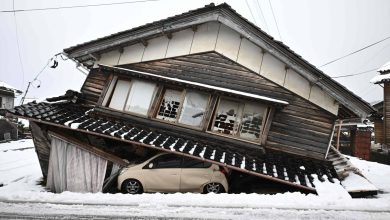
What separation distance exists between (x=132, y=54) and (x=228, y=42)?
4059 millimetres

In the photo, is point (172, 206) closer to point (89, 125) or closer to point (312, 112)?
point (89, 125)

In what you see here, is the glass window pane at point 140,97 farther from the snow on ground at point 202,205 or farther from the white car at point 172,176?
the snow on ground at point 202,205

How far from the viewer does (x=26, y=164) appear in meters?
Answer: 14.6

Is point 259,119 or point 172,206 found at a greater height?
point 259,119

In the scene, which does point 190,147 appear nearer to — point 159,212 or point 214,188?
point 214,188

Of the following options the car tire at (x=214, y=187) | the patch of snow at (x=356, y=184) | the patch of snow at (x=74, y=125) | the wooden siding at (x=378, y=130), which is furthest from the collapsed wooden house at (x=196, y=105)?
the wooden siding at (x=378, y=130)

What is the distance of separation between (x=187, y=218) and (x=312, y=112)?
274 inches

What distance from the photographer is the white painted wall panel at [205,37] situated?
1146cm

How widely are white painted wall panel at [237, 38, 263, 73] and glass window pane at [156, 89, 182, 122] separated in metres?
2.84

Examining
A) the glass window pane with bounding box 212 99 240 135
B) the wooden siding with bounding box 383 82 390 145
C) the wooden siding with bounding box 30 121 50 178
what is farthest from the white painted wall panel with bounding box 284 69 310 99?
the wooden siding with bounding box 383 82 390 145

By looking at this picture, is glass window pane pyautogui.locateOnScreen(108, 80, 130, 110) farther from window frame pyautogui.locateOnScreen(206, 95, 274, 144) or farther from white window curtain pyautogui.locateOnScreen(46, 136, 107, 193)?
window frame pyautogui.locateOnScreen(206, 95, 274, 144)

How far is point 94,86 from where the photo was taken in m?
12.4

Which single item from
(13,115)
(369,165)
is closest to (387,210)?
(369,165)

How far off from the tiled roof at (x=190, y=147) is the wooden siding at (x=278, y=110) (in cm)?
50
